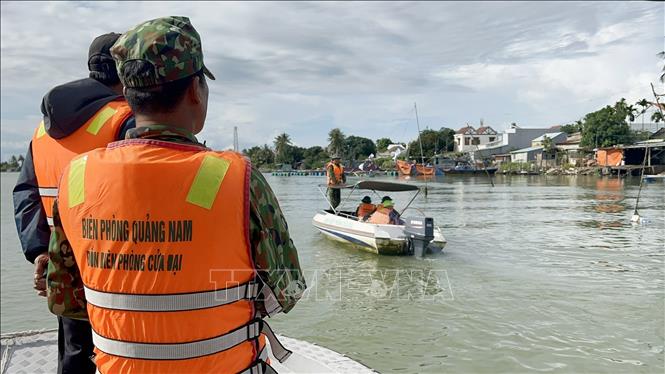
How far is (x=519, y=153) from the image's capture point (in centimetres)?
6806

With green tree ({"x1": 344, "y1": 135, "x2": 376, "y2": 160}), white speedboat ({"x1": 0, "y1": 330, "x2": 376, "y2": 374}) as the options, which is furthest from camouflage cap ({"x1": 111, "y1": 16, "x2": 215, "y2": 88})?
green tree ({"x1": 344, "y1": 135, "x2": 376, "y2": 160})

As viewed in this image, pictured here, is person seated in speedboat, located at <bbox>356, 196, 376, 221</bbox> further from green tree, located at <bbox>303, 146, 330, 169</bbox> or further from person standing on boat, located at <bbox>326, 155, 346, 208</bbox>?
green tree, located at <bbox>303, 146, 330, 169</bbox>

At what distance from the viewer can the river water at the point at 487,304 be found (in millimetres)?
5523

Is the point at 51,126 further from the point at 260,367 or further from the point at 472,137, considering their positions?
the point at 472,137

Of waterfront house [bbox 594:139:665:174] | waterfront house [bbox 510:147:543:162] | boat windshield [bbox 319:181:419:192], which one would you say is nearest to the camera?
boat windshield [bbox 319:181:419:192]

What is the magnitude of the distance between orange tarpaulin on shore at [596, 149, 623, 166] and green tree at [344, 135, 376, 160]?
53.5 m

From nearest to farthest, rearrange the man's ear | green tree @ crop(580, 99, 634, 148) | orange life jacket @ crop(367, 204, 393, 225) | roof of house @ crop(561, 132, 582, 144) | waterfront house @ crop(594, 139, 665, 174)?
1. the man's ear
2. orange life jacket @ crop(367, 204, 393, 225)
3. waterfront house @ crop(594, 139, 665, 174)
4. green tree @ crop(580, 99, 634, 148)
5. roof of house @ crop(561, 132, 582, 144)

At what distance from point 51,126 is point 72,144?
0.10 meters

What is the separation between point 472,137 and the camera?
89.0 m

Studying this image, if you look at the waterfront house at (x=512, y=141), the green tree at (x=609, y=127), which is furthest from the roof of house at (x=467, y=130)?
the green tree at (x=609, y=127)

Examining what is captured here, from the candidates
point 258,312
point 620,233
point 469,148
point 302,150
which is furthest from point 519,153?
point 258,312

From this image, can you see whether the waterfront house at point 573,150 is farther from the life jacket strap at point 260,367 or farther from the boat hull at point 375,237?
the life jacket strap at point 260,367

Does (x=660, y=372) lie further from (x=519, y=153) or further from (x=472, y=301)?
(x=519, y=153)

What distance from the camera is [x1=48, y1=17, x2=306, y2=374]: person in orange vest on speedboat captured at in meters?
1.32
